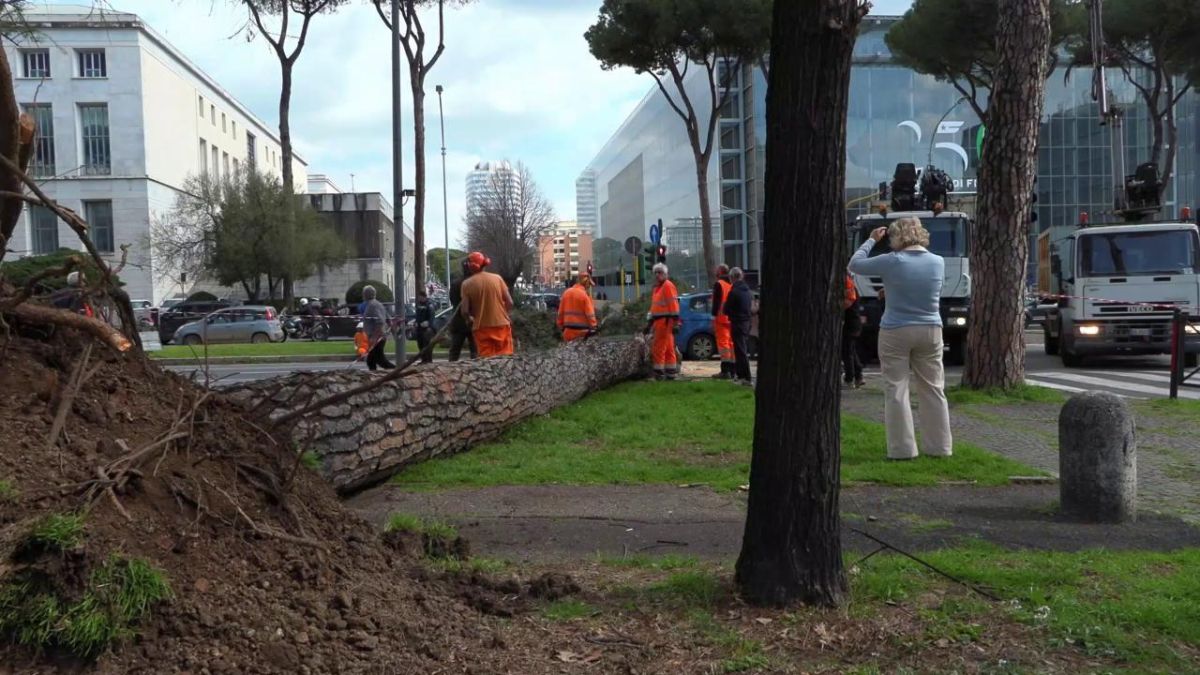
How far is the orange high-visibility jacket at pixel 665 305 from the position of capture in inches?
547

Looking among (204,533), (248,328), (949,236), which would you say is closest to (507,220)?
(248,328)

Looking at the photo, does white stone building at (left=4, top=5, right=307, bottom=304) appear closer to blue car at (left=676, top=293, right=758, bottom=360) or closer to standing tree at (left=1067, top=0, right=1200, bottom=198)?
blue car at (left=676, top=293, right=758, bottom=360)

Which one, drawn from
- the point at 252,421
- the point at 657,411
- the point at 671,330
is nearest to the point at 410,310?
the point at 671,330

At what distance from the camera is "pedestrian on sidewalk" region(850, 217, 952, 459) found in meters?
7.34

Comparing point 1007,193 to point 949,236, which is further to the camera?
point 949,236

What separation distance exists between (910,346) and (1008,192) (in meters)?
4.69

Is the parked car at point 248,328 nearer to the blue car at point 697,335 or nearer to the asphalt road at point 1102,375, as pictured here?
the asphalt road at point 1102,375

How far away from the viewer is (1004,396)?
11062 millimetres

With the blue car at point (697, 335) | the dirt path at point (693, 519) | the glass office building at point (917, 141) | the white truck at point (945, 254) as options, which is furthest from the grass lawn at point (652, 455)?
the glass office building at point (917, 141)

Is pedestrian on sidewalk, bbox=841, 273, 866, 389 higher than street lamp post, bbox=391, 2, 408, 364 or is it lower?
lower

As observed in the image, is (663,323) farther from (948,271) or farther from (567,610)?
(567,610)

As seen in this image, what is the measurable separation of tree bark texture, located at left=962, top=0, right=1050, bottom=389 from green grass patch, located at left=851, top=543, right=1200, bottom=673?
6653mm

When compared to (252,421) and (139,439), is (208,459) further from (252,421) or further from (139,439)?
(252,421)

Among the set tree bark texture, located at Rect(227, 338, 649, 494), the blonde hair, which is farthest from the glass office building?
the blonde hair
